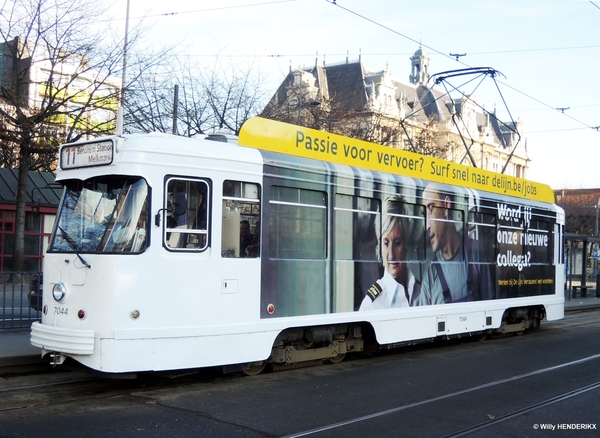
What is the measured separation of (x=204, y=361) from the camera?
815 centimetres

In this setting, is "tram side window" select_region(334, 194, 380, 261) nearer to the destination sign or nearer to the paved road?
the paved road

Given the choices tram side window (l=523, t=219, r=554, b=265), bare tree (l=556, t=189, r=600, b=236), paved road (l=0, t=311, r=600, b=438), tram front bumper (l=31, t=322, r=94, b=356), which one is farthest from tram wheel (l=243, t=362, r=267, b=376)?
bare tree (l=556, t=189, r=600, b=236)

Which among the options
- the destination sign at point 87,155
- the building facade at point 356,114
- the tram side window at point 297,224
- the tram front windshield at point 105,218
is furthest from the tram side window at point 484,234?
the destination sign at point 87,155

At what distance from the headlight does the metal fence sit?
12.6ft

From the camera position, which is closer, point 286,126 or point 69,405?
point 69,405

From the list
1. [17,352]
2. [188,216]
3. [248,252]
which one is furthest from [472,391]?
[17,352]

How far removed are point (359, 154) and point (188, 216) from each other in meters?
3.54

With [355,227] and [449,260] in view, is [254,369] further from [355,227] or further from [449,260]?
[449,260]

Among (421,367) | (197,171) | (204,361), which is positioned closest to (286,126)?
(197,171)

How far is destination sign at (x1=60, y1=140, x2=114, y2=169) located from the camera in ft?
26.7

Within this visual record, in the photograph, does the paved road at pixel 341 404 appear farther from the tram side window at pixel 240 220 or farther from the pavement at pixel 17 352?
the tram side window at pixel 240 220

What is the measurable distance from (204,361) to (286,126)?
341 cm

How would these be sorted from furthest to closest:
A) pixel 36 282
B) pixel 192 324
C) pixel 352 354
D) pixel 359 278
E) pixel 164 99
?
pixel 164 99 → pixel 36 282 → pixel 352 354 → pixel 359 278 → pixel 192 324

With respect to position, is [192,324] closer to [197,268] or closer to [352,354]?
[197,268]
